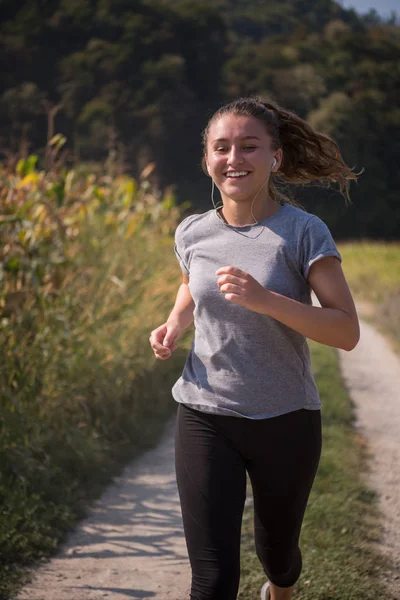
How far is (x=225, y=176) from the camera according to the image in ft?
7.75

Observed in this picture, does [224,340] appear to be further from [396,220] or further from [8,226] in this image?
[396,220]

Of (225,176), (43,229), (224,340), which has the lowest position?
(43,229)

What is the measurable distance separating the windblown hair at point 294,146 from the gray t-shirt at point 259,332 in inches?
10.6

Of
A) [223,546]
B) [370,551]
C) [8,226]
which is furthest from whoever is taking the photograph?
[8,226]

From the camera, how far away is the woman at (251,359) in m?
2.19

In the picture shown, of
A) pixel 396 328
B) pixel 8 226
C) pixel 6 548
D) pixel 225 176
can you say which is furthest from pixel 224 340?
pixel 396 328

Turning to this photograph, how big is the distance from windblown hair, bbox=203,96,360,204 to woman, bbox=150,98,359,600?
14mm

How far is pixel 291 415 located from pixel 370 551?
5.51 ft

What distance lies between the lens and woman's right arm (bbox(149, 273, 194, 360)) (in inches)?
96.5

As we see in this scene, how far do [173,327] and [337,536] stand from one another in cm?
178

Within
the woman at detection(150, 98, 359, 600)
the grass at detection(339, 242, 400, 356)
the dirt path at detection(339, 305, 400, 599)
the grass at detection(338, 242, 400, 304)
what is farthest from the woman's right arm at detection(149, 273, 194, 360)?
the grass at detection(338, 242, 400, 304)

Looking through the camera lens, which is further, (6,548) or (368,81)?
(368,81)

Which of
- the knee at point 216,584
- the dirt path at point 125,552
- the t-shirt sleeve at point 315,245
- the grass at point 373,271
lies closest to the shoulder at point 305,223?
the t-shirt sleeve at point 315,245

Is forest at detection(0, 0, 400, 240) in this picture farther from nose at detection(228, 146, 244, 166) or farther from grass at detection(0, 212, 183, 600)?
nose at detection(228, 146, 244, 166)
